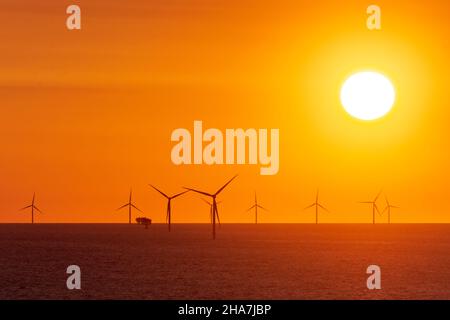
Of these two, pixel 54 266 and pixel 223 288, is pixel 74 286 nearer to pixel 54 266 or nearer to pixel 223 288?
pixel 223 288

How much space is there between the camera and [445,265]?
141750mm

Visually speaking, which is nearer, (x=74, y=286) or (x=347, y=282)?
(x=74, y=286)

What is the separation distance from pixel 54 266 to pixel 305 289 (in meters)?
51.4
